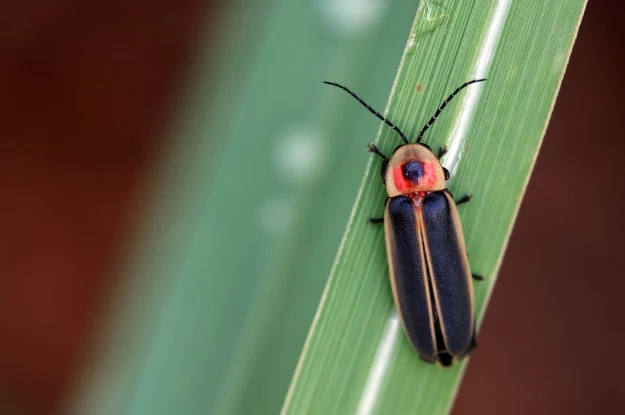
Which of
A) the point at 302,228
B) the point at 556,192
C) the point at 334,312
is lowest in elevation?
the point at 334,312

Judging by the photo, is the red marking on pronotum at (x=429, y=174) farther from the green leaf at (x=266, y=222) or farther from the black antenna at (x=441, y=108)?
the green leaf at (x=266, y=222)

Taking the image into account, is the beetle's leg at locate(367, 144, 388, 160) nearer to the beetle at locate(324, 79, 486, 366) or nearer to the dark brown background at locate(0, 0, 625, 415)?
the beetle at locate(324, 79, 486, 366)

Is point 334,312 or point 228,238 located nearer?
point 334,312

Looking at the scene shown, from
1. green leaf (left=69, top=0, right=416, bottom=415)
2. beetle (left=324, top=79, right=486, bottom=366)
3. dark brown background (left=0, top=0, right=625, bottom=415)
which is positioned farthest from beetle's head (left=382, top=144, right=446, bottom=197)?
dark brown background (left=0, top=0, right=625, bottom=415)

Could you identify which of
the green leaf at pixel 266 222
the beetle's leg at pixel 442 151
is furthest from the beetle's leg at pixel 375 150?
the green leaf at pixel 266 222

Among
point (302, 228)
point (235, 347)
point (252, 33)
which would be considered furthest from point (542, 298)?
point (252, 33)

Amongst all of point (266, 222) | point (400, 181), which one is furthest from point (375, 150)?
point (266, 222)

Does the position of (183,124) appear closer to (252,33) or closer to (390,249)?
(252,33)
